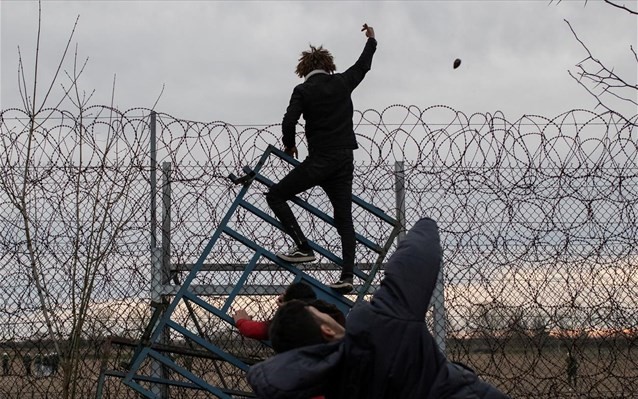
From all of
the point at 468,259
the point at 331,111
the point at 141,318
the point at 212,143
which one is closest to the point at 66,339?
the point at 141,318

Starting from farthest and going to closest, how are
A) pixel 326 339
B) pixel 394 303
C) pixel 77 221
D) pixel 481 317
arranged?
pixel 481 317 → pixel 77 221 → pixel 326 339 → pixel 394 303

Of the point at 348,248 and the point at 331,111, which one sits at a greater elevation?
the point at 331,111

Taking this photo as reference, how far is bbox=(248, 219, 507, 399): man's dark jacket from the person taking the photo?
2568mm

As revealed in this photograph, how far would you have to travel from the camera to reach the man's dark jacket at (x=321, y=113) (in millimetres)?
6410

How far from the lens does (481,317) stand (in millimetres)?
7332

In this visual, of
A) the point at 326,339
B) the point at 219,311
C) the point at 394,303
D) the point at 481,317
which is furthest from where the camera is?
the point at 481,317

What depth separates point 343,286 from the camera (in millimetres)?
6395

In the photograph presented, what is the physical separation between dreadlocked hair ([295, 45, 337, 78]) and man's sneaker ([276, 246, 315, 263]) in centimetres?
117

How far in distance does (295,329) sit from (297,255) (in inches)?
146

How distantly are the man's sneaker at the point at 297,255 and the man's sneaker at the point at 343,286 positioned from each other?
0.79ft

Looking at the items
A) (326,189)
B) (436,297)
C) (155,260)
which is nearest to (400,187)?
(436,297)

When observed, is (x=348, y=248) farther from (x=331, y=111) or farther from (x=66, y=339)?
Answer: (x=66, y=339)

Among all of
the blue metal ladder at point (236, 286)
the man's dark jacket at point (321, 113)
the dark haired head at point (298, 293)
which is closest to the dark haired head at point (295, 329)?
the dark haired head at point (298, 293)

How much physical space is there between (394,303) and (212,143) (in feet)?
16.2
